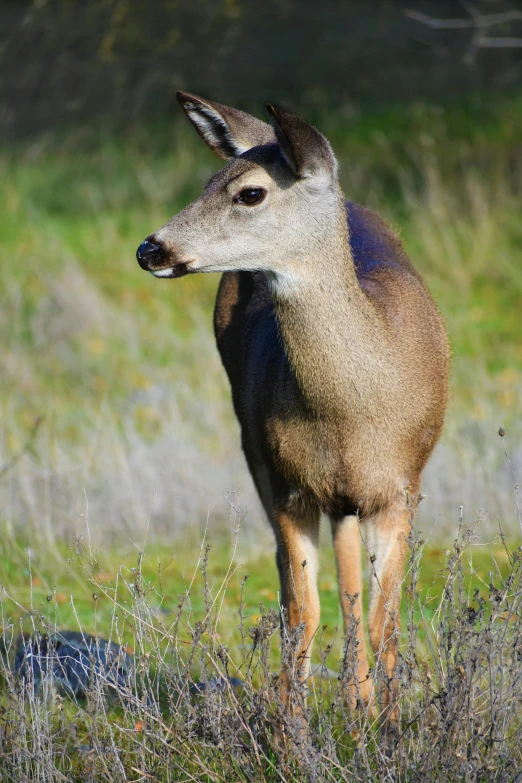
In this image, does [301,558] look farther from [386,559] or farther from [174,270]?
[174,270]

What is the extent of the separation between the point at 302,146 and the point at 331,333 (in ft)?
2.17

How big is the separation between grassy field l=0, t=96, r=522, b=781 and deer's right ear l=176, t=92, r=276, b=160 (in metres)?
0.91

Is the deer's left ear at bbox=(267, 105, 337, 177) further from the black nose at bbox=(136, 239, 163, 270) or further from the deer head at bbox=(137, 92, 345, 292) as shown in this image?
the black nose at bbox=(136, 239, 163, 270)

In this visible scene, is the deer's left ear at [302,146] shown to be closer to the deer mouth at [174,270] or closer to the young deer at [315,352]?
the young deer at [315,352]

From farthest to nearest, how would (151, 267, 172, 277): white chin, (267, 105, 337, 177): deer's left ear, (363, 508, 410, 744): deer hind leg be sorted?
1. (363, 508, 410, 744): deer hind leg
2. (151, 267, 172, 277): white chin
3. (267, 105, 337, 177): deer's left ear

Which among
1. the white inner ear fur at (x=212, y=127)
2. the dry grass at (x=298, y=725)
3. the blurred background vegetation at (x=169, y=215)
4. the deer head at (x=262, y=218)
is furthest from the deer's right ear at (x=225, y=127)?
the dry grass at (x=298, y=725)

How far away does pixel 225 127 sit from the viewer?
497cm

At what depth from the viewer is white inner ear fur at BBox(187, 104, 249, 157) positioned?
4910mm

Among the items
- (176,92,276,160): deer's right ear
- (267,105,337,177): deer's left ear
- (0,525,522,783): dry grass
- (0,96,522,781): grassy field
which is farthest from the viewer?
(176,92,276,160): deer's right ear

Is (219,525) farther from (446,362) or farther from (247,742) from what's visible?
(247,742)

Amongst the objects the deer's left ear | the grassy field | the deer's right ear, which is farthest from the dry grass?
the deer's right ear

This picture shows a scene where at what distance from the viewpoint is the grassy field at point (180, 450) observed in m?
3.85

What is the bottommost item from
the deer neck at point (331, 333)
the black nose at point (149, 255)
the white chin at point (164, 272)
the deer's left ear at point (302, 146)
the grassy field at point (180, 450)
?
the grassy field at point (180, 450)

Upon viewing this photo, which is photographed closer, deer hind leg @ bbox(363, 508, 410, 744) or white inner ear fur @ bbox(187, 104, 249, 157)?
deer hind leg @ bbox(363, 508, 410, 744)
